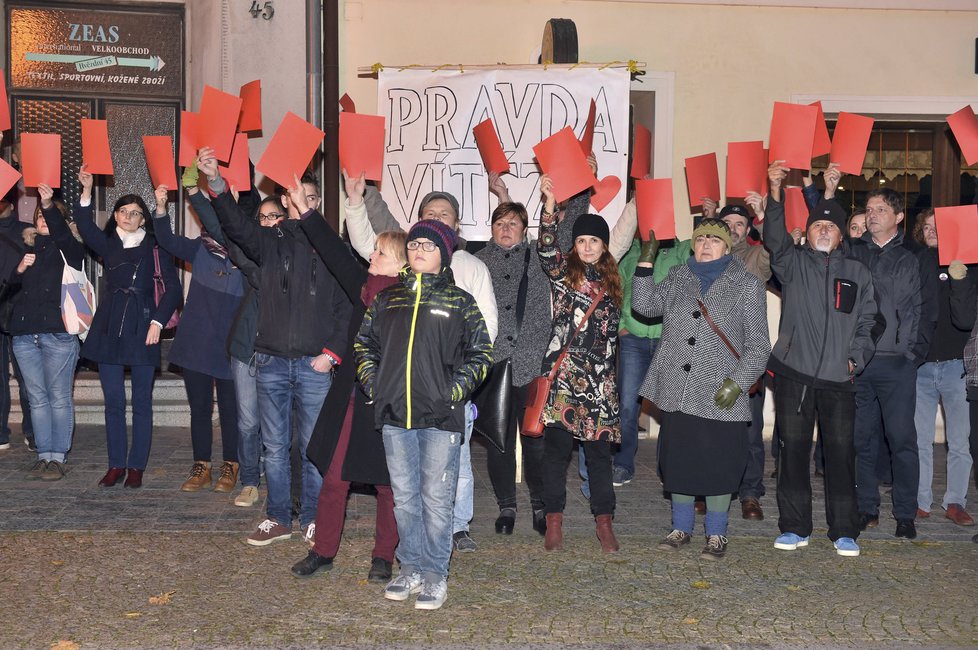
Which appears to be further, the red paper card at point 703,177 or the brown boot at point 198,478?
the brown boot at point 198,478

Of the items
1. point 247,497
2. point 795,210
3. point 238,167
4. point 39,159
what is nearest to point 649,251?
point 795,210

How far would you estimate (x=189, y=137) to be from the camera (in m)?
6.93

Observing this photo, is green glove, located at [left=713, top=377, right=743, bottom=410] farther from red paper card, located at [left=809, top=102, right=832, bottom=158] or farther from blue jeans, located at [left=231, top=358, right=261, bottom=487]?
blue jeans, located at [left=231, top=358, right=261, bottom=487]

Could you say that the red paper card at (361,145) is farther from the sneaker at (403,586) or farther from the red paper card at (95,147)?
the sneaker at (403,586)

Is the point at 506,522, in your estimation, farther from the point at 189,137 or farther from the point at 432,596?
the point at 189,137

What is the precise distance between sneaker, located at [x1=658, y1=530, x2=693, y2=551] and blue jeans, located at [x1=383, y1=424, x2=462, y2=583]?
163 centimetres

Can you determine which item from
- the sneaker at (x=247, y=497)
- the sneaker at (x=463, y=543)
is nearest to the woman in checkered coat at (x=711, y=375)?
the sneaker at (x=463, y=543)

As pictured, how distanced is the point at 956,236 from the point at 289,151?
423 centimetres

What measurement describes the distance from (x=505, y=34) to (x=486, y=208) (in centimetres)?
260

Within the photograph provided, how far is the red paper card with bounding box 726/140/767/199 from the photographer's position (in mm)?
6980

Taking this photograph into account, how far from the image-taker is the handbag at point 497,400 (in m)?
6.92

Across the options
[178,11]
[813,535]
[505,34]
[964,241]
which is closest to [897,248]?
[964,241]

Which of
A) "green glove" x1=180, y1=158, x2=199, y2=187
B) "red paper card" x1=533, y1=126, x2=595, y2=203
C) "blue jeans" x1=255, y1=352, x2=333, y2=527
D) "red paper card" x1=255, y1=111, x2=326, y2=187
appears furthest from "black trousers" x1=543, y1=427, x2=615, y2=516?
"green glove" x1=180, y1=158, x2=199, y2=187

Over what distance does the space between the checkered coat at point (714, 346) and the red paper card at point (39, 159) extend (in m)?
4.28
